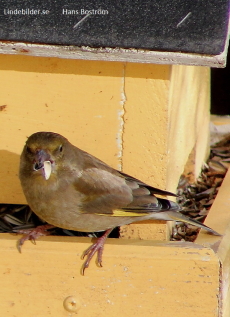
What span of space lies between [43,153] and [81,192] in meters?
0.23

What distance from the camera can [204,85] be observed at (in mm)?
3586

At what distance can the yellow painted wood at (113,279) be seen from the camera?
2.41m

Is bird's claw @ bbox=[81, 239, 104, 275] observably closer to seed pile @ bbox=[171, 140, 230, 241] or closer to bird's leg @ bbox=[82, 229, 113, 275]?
bird's leg @ bbox=[82, 229, 113, 275]

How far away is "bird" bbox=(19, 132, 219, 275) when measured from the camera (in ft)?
8.59

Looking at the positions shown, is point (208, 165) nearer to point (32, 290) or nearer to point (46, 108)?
point (46, 108)

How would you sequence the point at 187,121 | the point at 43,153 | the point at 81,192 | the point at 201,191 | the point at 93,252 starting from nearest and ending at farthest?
the point at 93,252 → the point at 43,153 → the point at 81,192 → the point at 187,121 → the point at 201,191

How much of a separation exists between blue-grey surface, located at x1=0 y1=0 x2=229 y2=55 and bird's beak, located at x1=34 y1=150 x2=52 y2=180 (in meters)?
0.41

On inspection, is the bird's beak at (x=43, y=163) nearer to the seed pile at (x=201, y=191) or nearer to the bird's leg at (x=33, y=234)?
the bird's leg at (x=33, y=234)

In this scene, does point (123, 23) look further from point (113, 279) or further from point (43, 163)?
point (113, 279)

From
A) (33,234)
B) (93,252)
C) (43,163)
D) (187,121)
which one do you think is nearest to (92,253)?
(93,252)

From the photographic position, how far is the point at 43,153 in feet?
8.38

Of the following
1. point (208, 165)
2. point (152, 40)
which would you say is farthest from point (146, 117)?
point (208, 165)

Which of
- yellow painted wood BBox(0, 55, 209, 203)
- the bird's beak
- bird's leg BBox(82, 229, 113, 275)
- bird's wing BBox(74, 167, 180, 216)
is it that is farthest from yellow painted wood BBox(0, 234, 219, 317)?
yellow painted wood BBox(0, 55, 209, 203)

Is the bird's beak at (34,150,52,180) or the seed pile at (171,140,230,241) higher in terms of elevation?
the bird's beak at (34,150,52,180)
